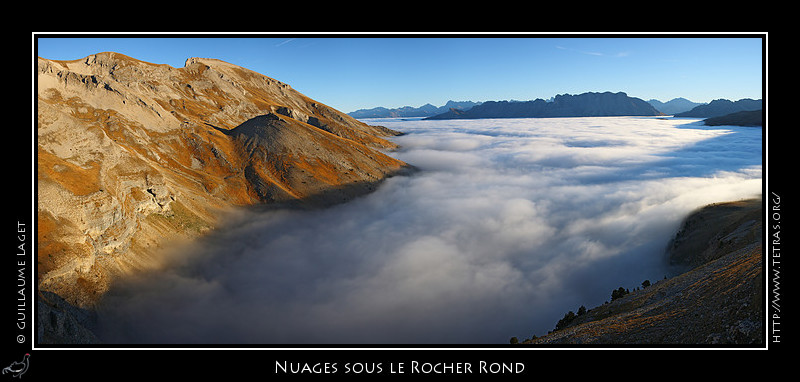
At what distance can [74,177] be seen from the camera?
29.2m

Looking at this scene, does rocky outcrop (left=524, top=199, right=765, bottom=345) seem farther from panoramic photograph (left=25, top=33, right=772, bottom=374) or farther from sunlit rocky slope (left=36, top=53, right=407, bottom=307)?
sunlit rocky slope (left=36, top=53, right=407, bottom=307)

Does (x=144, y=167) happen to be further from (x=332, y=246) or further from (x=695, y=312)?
(x=695, y=312)

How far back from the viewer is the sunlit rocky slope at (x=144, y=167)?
25938 millimetres

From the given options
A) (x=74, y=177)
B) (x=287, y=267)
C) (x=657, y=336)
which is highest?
(x=74, y=177)

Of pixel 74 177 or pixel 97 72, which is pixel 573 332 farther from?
pixel 97 72

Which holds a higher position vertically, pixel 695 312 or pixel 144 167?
pixel 144 167

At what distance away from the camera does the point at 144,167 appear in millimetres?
42656
